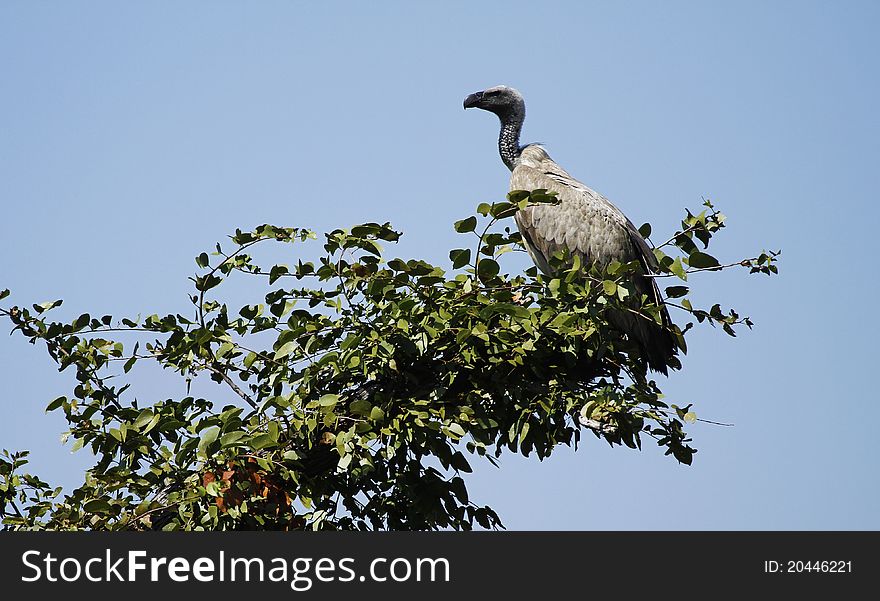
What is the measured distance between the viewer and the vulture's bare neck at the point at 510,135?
925 centimetres

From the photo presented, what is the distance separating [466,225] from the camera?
206 inches

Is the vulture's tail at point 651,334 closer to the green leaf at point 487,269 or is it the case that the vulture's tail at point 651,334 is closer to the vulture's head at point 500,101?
the green leaf at point 487,269

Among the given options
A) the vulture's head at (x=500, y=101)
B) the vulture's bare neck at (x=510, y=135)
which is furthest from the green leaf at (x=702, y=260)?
the vulture's head at (x=500, y=101)

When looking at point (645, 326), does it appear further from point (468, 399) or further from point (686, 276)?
point (468, 399)

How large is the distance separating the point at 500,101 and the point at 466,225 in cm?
445

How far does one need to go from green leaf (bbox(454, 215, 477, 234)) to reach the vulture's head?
4403 millimetres

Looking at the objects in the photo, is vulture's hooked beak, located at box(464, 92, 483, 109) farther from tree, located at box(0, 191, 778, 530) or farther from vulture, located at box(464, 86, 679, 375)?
tree, located at box(0, 191, 778, 530)

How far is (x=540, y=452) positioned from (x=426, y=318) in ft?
3.12

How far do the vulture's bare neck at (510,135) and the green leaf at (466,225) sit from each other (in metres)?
4.03

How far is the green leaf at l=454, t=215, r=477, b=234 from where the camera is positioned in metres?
5.22

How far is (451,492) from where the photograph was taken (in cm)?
540

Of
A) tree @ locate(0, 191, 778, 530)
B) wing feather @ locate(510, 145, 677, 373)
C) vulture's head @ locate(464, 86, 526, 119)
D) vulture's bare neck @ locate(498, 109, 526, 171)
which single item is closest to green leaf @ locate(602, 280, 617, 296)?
tree @ locate(0, 191, 778, 530)
